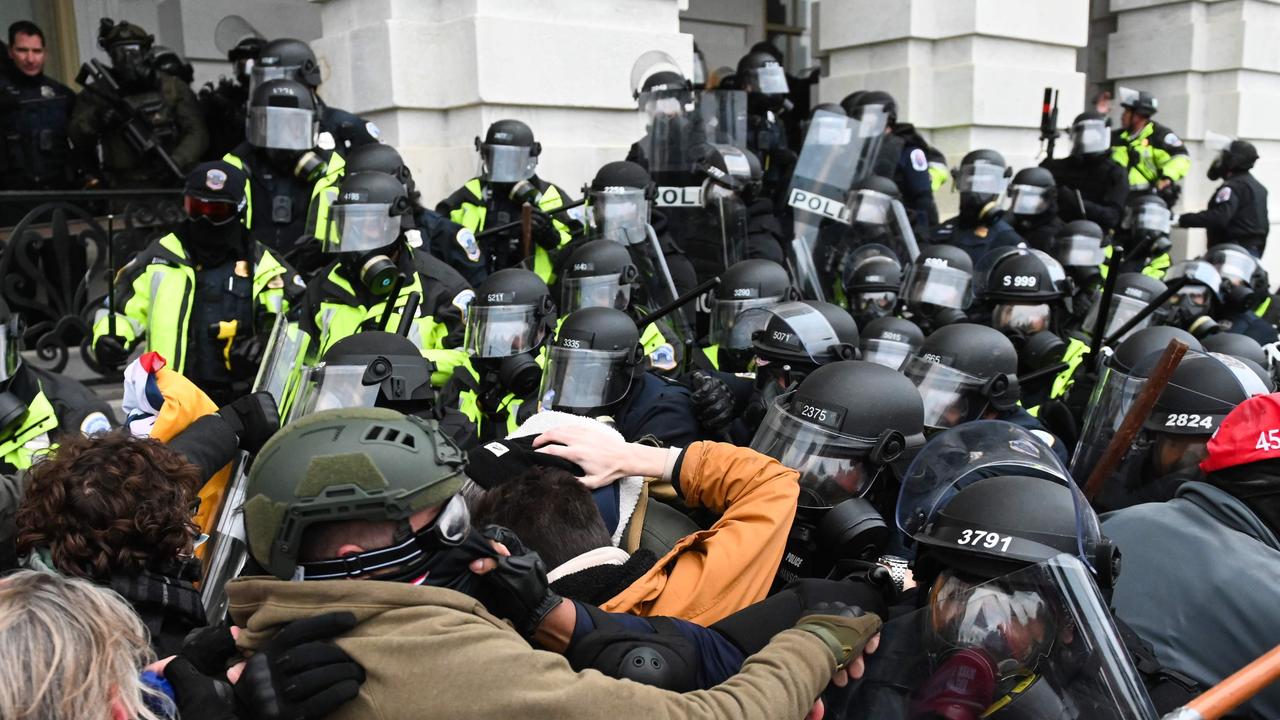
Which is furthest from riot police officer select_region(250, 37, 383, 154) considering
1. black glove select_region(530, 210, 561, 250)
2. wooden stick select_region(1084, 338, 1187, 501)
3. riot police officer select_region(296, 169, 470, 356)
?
wooden stick select_region(1084, 338, 1187, 501)

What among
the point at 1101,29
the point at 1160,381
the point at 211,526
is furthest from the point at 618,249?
the point at 1101,29

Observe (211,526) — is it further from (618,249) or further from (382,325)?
(618,249)

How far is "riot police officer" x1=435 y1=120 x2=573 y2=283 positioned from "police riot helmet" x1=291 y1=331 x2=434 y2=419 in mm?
2891

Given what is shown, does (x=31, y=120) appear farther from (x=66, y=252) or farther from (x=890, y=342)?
(x=890, y=342)

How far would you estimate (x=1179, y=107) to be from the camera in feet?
41.5

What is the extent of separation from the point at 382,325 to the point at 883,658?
2.95 m

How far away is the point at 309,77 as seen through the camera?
6.51m

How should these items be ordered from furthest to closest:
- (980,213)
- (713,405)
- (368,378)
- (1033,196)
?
1. (1033,196)
2. (980,213)
3. (713,405)
4. (368,378)

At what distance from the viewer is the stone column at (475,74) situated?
7066 millimetres

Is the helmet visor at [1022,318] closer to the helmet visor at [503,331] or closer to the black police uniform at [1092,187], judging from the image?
the helmet visor at [503,331]

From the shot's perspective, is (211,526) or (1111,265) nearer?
(211,526)

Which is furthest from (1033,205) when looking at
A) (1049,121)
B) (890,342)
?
(890,342)

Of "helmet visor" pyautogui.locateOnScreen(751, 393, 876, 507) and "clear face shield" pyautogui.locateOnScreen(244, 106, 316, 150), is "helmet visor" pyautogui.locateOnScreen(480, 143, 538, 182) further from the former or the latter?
"helmet visor" pyautogui.locateOnScreen(751, 393, 876, 507)

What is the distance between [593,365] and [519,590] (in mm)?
1973
